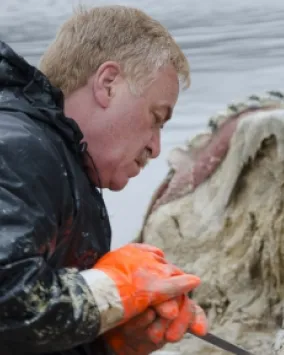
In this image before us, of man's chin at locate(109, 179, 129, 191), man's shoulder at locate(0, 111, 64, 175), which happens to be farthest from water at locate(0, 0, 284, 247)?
man's shoulder at locate(0, 111, 64, 175)

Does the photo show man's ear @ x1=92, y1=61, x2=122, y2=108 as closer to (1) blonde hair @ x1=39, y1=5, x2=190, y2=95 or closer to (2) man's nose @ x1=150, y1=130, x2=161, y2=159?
(1) blonde hair @ x1=39, y1=5, x2=190, y2=95

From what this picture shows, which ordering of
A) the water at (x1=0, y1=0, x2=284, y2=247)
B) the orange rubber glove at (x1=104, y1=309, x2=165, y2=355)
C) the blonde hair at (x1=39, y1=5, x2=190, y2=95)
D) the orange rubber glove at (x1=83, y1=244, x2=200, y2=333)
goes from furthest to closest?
the water at (x1=0, y1=0, x2=284, y2=247), the blonde hair at (x1=39, y1=5, x2=190, y2=95), the orange rubber glove at (x1=104, y1=309, x2=165, y2=355), the orange rubber glove at (x1=83, y1=244, x2=200, y2=333)

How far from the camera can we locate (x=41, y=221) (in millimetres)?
1356

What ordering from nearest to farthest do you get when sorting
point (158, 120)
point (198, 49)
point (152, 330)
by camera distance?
point (152, 330), point (158, 120), point (198, 49)

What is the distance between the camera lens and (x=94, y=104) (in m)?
1.68

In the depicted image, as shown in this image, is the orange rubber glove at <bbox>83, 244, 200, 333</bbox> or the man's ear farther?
the man's ear

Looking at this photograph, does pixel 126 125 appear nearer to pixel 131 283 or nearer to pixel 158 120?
pixel 158 120

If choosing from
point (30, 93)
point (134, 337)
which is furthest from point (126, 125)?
point (134, 337)

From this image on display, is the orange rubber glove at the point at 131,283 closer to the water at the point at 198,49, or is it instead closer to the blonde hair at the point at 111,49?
the blonde hair at the point at 111,49

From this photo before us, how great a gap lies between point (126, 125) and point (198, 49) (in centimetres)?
522

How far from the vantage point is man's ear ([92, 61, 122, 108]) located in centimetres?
167

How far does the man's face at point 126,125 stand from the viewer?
1667 mm

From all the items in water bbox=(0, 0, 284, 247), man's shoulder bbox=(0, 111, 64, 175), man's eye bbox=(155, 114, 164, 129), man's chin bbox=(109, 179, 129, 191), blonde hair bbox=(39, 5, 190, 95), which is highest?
blonde hair bbox=(39, 5, 190, 95)

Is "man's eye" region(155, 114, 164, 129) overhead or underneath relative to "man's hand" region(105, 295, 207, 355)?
overhead
